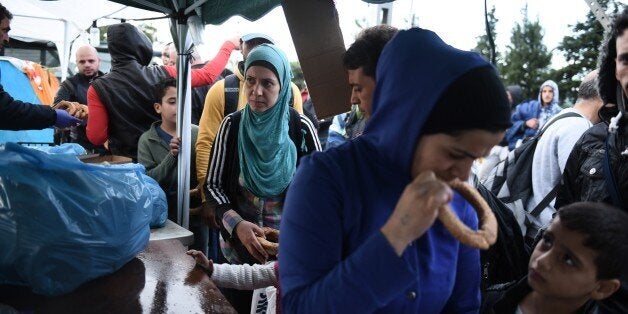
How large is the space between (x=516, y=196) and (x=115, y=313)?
2.22m

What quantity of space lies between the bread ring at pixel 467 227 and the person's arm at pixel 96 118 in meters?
2.98

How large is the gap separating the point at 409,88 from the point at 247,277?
128cm

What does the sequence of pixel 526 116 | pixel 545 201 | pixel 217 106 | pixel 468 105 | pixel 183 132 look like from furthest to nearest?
1. pixel 526 116
2. pixel 217 106
3. pixel 183 132
4. pixel 545 201
5. pixel 468 105

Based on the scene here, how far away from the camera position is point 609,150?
178 cm

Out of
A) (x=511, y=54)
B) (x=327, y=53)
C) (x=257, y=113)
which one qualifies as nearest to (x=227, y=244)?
(x=257, y=113)

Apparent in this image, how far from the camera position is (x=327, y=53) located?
7.04ft

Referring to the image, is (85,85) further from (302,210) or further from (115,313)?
(302,210)

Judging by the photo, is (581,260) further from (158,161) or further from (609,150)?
(158,161)

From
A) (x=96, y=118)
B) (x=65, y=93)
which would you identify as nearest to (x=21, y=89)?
(x=65, y=93)

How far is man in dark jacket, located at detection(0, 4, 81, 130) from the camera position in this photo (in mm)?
2365

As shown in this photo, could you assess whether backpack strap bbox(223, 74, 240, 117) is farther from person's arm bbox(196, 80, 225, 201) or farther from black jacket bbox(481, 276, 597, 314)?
black jacket bbox(481, 276, 597, 314)

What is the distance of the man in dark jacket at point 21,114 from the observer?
93.1 inches

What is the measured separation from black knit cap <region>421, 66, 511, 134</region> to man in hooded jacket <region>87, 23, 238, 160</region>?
2.97 m

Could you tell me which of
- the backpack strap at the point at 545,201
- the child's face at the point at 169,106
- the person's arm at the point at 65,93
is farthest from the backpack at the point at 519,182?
the person's arm at the point at 65,93
